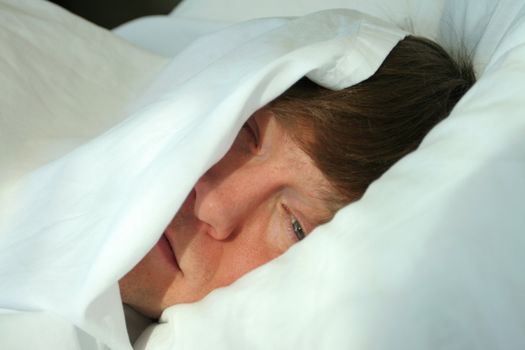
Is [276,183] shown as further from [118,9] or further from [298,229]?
[118,9]

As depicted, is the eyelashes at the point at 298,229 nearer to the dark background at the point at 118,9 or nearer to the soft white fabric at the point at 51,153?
the soft white fabric at the point at 51,153

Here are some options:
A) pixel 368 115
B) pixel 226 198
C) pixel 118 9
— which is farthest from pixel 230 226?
pixel 118 9

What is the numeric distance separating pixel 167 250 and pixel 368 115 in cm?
26

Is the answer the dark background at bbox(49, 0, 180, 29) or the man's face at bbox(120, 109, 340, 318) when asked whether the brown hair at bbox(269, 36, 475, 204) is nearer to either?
the man's face at bbox(120, 109, 340, 318)

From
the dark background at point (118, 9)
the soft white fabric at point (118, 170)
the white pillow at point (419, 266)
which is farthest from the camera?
the dark background at point (118, 9)

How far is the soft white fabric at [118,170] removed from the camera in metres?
0.62

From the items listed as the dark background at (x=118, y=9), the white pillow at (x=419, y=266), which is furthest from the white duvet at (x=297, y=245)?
the dark background at (x=118, y=9)

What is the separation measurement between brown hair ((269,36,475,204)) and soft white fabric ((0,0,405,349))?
23 millimetres

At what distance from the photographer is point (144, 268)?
702 mm

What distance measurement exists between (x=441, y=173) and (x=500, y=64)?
0.52ft

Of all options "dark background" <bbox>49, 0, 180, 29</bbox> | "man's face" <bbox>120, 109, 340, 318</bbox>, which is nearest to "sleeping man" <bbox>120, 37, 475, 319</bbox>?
"man's face" <bbox>120, 109, 340, 318</bbox>

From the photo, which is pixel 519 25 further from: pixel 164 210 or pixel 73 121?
pixel 73 121

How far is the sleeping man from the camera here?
0.69 meters

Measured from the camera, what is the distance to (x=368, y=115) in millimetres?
760
